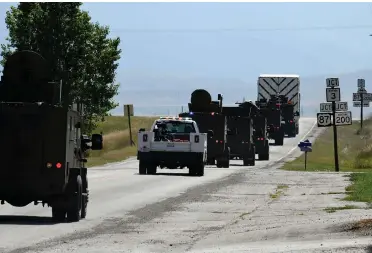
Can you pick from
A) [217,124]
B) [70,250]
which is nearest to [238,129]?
[217,124]

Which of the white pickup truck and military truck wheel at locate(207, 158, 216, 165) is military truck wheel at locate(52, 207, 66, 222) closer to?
the white pickup truck

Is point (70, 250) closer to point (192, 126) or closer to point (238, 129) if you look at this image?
point (192, 126)

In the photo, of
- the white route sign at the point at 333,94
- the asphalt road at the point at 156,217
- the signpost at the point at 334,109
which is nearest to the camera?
the asphalt road at the point at 156,217

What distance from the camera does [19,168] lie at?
67.1ft

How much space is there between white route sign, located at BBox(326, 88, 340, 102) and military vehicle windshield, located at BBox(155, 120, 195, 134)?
887cm

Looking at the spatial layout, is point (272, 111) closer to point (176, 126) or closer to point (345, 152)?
point (345, 152)

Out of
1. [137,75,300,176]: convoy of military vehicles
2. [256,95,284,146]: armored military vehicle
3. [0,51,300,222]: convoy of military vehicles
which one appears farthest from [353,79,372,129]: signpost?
[0,51,300,222]: convoy of military vehicles

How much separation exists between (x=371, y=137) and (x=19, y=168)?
74657 millimetres

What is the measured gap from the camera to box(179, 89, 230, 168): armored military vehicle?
1971 inches

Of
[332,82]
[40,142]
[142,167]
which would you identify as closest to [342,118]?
[332,82]

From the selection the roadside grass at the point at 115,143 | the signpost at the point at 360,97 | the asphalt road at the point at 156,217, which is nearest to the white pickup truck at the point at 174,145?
the asphalt road at the point at 156,217

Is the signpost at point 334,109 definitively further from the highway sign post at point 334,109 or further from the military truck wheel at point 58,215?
Result: the military truck wheel at point 58,215

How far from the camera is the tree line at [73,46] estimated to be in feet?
241

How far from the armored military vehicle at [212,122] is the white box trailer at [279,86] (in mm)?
29719
